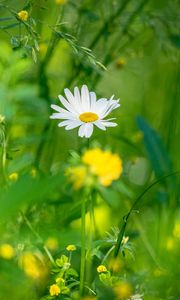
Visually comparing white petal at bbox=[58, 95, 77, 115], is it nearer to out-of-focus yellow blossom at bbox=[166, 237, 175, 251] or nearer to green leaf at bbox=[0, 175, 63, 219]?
out-of-focus yellow blossom at bbox=[166, 237, 175, 251]

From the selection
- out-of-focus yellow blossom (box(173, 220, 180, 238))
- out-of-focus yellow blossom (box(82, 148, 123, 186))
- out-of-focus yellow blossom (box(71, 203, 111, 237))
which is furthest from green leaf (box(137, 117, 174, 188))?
out-of-focus yellow blossom (box(82, 148, 123, 186))

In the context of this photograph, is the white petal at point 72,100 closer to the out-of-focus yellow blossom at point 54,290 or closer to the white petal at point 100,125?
the white petal at point 100,125

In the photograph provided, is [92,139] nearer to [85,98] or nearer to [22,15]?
[85,98]

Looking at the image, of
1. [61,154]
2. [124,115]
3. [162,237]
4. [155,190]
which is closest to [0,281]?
[162,237]

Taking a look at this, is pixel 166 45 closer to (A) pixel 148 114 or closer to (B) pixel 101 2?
(B) pixel 101 2

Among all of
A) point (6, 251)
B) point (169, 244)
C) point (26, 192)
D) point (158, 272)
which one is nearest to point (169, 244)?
point (169, 244)
